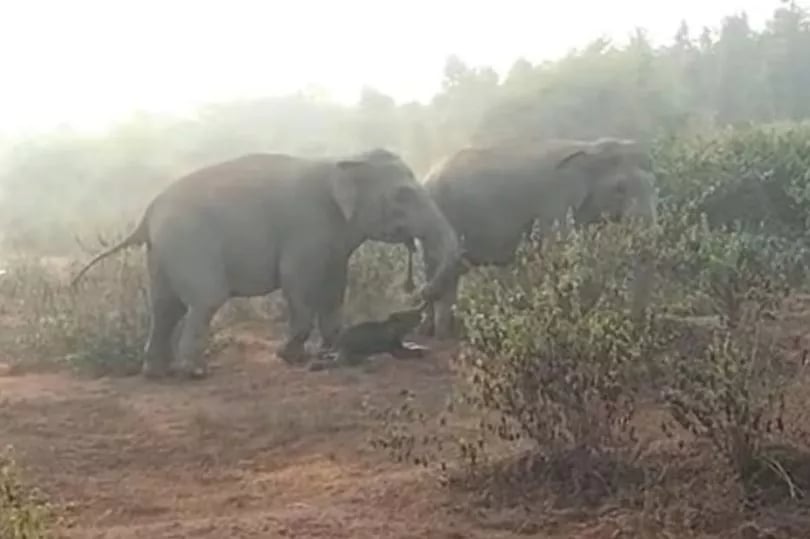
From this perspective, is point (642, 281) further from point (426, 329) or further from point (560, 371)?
point (426, 329)

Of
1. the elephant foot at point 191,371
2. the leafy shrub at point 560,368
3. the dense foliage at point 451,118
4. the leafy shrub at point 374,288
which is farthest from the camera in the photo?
the dense foliage at point 451,118

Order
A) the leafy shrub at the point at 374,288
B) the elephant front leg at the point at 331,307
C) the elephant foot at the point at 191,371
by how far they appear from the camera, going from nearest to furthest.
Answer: the elephant foot at the point at 191,371 → the elephant front leg at the point at 331,307 → the leafy shrub at the point at 374,288

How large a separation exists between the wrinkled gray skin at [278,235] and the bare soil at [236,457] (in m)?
0.40

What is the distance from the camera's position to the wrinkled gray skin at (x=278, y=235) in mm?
9047

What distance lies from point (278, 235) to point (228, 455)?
2893mm

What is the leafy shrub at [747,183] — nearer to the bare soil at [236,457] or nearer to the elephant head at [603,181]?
the elephant head at [603,181]

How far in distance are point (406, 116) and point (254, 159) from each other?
45.3 ft

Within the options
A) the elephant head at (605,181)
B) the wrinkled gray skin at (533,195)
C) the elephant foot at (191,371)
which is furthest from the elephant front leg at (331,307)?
the elephant head at (605,181)

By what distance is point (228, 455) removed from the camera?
6508 mm

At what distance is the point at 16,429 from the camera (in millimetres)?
7141

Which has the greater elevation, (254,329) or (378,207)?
(378,207)

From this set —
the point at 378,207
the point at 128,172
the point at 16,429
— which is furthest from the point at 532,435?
the point at 128,172

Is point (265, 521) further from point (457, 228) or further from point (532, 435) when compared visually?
point (457, 228)

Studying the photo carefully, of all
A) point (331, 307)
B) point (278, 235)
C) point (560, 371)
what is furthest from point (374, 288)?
point (560, 371)
